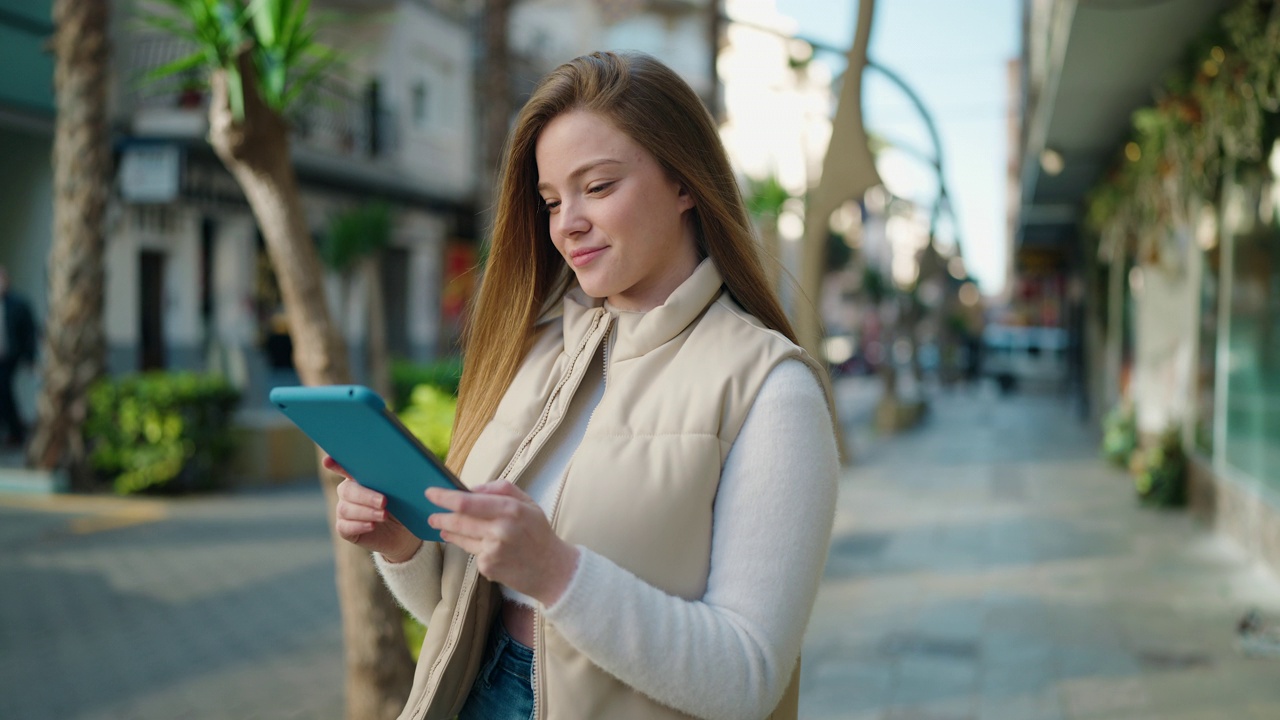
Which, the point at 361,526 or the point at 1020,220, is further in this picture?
the point at 1020,220

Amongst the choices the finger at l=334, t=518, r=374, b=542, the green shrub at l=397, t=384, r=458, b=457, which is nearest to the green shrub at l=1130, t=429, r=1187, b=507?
the green shrub at l=397, t=384, r=458, b=457

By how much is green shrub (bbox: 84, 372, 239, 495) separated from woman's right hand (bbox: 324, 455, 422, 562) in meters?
9.42

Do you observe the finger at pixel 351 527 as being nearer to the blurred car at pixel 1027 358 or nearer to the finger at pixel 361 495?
the finger at pixel 361 495

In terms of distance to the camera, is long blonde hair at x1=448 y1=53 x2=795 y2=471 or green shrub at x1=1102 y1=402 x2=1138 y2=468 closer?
long blonde hair at x1=448 y1=53 x2=795 y2=471

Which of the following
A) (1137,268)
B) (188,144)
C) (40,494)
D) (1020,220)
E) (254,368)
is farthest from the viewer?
(1020,220)

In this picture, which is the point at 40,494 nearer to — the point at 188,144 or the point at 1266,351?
the point at 188,144

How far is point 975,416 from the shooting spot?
24891mm

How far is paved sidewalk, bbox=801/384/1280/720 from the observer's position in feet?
16.4

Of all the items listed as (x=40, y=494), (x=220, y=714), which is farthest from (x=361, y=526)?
(x=40, y=494)

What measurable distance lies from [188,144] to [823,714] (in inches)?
605

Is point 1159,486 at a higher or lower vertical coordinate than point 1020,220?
lower

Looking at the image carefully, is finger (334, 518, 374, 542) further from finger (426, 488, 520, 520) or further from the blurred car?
the blurred car

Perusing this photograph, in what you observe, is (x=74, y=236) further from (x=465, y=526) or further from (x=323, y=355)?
(x=465, y=526)

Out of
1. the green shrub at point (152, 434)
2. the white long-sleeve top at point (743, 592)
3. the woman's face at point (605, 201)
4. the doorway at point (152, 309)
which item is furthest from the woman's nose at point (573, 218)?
the doorway at point (152, 309)
